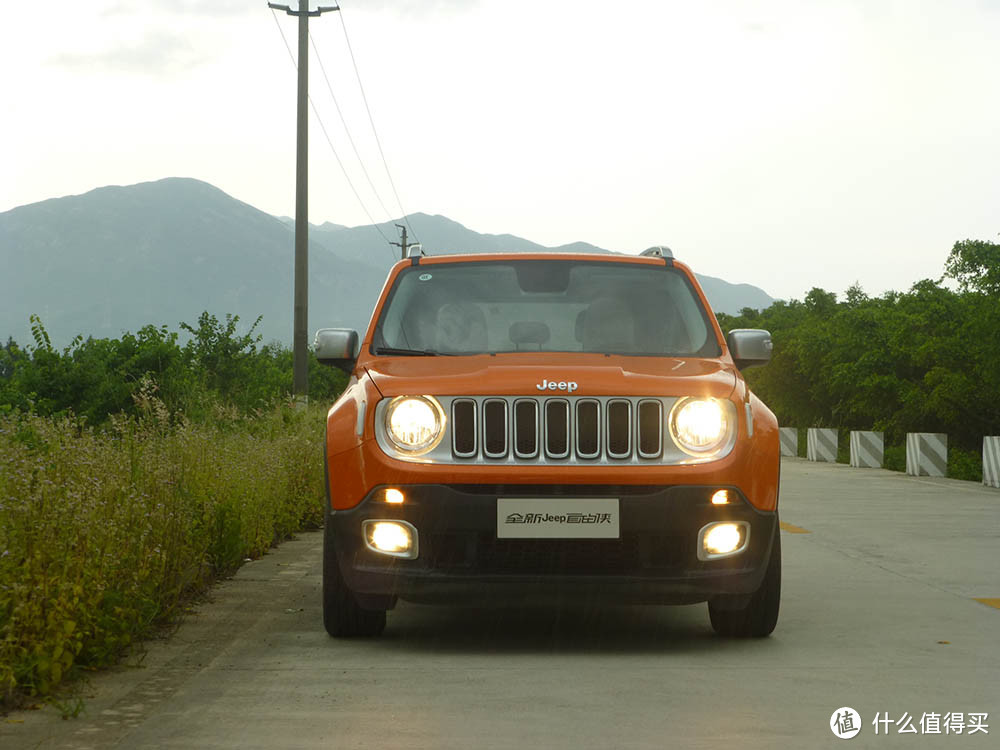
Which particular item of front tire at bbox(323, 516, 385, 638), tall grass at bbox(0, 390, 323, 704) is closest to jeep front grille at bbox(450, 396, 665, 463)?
front tire at bbox(323, 516, 385, 638)

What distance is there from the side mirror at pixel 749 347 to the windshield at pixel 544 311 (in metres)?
0.10

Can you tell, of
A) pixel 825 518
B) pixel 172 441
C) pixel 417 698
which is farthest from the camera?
pixel 825 518

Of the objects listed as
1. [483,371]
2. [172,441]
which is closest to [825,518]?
[172,441]

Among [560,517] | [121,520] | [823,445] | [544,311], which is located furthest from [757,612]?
[823,445]

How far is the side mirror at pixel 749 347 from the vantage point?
7.60 metres

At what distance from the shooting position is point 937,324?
53938mm

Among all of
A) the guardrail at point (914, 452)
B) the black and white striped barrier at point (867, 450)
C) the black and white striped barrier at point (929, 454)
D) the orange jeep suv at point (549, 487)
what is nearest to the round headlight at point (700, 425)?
the orange jeep suv at point (549, 487)

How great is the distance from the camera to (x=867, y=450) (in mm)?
36312

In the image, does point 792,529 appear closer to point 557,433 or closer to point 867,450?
point 557,433

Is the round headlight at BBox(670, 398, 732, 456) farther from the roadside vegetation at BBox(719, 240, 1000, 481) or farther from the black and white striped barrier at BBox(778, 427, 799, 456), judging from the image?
the black and white striped barrier at BBox(778, 427, 799, 456)

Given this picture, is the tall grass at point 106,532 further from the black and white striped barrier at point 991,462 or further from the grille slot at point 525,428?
the black and white striped barrier at point 991,462

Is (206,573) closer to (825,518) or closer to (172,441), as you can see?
(172,441)

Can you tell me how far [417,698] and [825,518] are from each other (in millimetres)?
11373

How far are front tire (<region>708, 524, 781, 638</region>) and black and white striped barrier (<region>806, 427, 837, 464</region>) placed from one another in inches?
1405
